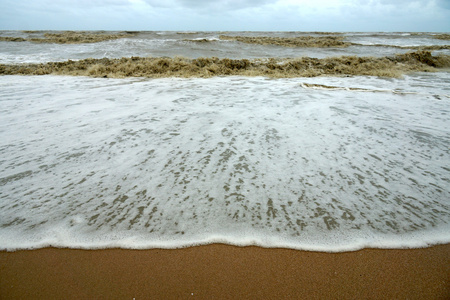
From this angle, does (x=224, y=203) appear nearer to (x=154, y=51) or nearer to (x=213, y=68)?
(x=213, y=68)

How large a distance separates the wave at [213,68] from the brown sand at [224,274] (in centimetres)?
809

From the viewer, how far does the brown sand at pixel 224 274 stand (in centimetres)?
137

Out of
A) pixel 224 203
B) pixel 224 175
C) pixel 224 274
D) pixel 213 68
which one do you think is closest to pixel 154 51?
pixel 213 68

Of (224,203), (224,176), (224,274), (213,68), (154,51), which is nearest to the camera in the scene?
(224,274)

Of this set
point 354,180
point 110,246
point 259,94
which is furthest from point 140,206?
point 259,94

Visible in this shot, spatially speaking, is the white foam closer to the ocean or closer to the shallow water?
the ocean

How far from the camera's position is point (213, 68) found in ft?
31.5

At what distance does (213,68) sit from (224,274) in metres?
9.10

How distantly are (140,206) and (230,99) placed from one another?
3.96 metres

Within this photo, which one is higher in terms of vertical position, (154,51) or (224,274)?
(154,51)

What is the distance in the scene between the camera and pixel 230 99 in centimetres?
554

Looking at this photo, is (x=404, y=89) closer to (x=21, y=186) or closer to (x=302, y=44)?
(x=21, y=186)

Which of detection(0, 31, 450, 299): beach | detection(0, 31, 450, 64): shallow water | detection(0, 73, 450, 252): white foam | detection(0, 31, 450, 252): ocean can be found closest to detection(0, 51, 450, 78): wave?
detection(0, 31, 450, 64): shallow water

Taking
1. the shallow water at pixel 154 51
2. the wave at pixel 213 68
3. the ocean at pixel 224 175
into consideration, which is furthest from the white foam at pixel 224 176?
the shallow water at pixel 154 51
